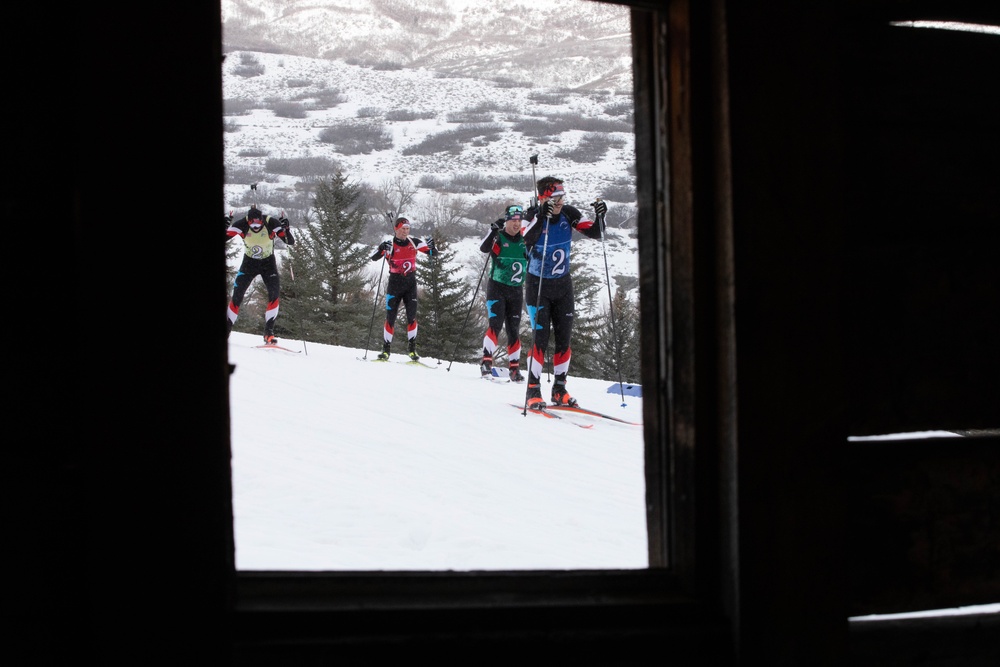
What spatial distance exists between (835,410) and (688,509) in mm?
244

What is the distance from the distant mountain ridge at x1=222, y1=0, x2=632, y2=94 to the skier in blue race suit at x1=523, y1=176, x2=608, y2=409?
249 ft

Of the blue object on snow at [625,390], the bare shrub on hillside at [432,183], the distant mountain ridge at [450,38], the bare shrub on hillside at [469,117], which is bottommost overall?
the blue object on snow at [625,390]

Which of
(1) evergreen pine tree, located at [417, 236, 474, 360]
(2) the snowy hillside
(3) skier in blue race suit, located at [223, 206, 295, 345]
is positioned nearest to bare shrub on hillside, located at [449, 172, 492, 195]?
(1) evergreen pine tree, located at [417, 236, 474, 360]

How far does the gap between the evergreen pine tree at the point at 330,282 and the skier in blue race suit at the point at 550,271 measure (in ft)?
59.1

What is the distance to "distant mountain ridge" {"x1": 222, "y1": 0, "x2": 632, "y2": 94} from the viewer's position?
85500mm

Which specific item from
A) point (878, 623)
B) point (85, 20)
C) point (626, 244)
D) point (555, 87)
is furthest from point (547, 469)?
point (555, 87)

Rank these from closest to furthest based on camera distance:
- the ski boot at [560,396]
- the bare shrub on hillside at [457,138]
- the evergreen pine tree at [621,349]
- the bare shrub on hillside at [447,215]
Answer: the ski boot at [560,396] < the evergreen pine tree at [621,349] < the bare shrub on hillside at [447,215] < the bare shrub on hillside at [457,138]

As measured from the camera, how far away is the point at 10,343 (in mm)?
938

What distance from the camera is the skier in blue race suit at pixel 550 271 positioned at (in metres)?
8.37

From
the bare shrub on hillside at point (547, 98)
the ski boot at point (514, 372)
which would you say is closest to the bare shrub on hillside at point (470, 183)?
the bare shrub on hillside at point (547, 98)

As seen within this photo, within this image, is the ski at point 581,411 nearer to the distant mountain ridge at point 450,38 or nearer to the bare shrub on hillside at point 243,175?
the bare shrub on hillside at point 243,175

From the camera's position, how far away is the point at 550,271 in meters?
8.46

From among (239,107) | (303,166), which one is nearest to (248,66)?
(239,107)

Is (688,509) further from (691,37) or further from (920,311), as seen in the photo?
(691,37)
